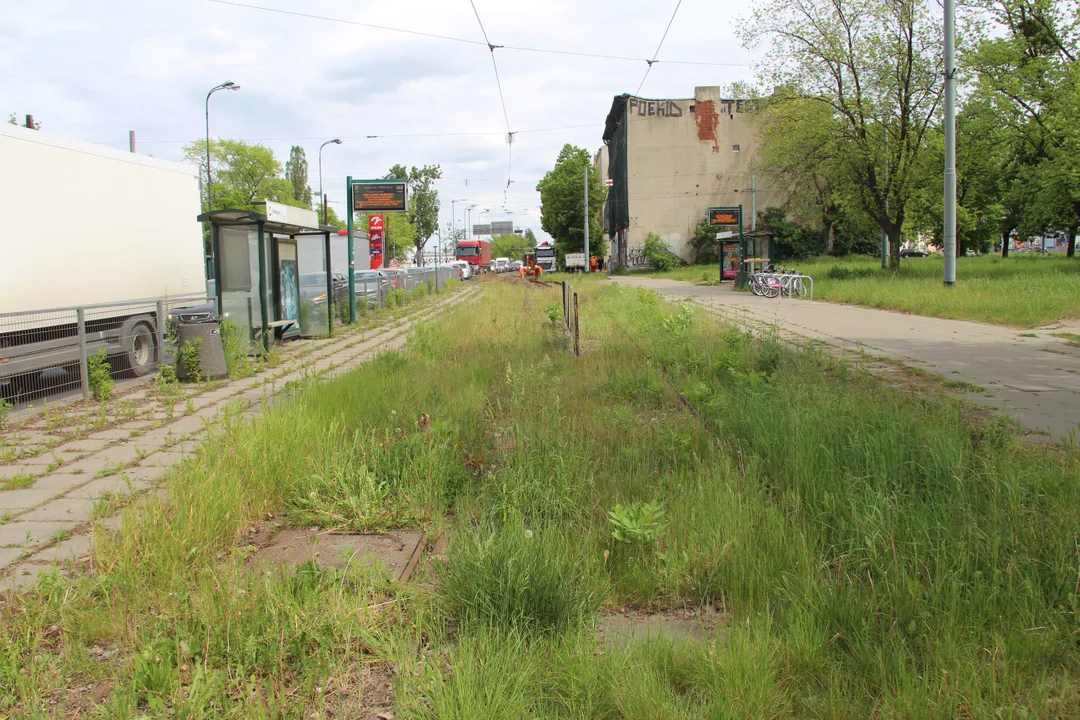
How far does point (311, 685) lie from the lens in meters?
2.94

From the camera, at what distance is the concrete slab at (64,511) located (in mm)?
5254

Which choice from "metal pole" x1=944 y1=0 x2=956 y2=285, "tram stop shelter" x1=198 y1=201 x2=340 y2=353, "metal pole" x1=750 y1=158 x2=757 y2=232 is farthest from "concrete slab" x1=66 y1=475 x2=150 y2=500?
"metal pole" x1=750 y1=158 x2=757 y2=232

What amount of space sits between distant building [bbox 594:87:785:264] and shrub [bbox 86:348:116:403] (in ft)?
199

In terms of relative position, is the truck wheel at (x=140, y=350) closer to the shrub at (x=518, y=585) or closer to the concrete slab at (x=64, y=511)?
the concrete slab at (x=64, y=511)

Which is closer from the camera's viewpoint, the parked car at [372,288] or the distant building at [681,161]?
the parked car at [372,288]

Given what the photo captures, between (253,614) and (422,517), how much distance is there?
1.66m

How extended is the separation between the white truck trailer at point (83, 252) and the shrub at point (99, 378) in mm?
196

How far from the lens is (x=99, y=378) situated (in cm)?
987

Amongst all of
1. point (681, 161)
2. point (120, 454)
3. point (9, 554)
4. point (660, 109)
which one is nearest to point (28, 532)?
point (9, 554)

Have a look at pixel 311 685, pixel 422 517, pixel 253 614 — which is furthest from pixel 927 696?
pixel 422 517

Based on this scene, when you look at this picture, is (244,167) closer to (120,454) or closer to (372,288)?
(372,288)

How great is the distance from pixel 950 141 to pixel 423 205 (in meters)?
63.6

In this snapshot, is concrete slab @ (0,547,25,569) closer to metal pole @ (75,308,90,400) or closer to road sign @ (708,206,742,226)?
metal pole @ (75,308,90,400)

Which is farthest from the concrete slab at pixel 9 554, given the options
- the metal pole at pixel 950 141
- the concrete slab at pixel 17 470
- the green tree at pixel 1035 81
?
the green tree at pixel 1035 81
